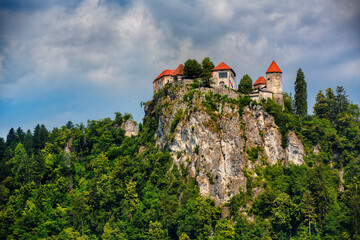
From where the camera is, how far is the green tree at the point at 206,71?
266 ft

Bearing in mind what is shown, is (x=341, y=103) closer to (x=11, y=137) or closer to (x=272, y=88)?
(x=272, y=88)

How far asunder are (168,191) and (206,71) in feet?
77.0

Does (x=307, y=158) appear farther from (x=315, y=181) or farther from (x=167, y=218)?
(x=167, y=218)

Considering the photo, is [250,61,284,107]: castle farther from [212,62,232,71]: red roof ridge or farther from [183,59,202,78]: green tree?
[183,59,202,78]: green tree

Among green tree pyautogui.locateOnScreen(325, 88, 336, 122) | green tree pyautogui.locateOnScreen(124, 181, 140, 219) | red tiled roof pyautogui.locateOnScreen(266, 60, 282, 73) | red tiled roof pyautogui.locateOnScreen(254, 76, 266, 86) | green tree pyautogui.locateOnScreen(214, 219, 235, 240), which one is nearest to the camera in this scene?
green tree pyautogui.locateOnScreen(214, 219, 235, 240)

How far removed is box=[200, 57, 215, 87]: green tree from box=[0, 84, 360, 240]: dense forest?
752 cm

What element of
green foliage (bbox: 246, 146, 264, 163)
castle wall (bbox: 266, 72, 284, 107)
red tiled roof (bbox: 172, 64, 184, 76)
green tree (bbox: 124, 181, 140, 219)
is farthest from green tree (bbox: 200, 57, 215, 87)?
green tree (bbox: 124, 181, 140, 219)

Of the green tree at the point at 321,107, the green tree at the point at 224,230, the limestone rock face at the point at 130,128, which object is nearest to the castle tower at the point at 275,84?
the green tree at the point at 321,107

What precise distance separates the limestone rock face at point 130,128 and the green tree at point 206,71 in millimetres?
22416

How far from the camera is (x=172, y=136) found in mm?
78875

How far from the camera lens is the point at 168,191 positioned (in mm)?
73750

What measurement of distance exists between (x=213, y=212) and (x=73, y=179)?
32.3m

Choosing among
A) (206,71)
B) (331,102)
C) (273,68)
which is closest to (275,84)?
(273,68)

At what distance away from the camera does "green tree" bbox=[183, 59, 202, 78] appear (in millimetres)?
82562
